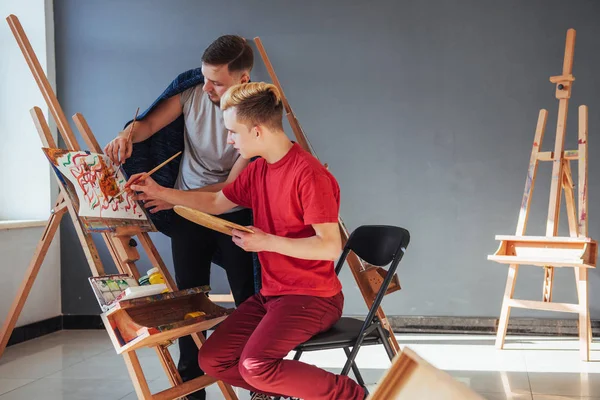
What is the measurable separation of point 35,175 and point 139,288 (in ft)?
8.79

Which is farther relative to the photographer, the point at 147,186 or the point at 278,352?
the point at 147,186

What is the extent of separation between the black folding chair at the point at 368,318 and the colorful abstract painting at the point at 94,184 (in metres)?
0.82

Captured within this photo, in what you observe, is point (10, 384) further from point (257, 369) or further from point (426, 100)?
point (426, 100)

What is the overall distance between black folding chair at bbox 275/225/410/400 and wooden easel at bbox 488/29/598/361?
5.15 ft

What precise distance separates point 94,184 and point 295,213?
79 centimetres

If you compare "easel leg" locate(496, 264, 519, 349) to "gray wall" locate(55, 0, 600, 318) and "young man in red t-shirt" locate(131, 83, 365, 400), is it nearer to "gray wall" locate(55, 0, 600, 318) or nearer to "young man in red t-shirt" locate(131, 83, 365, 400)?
"gray wall" locate(55, 0, 600, 318)

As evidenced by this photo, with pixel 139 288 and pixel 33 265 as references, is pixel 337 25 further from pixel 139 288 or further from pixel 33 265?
pixel 139 288

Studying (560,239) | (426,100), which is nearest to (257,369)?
(560,239)

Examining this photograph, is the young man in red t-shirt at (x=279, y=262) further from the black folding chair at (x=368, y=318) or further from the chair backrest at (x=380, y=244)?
the chair backrest at (x=380, y=244)

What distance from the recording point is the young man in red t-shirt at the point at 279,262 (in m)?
1.99

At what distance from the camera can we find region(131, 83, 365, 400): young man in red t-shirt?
6.53 ft

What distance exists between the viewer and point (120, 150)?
98.9 inches

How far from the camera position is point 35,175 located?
14.9 feet

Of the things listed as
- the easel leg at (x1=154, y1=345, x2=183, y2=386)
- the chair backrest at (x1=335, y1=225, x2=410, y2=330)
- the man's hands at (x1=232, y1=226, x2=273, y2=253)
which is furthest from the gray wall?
the man's hands at (x1=232, y1=226, x2=273, y2=253)
